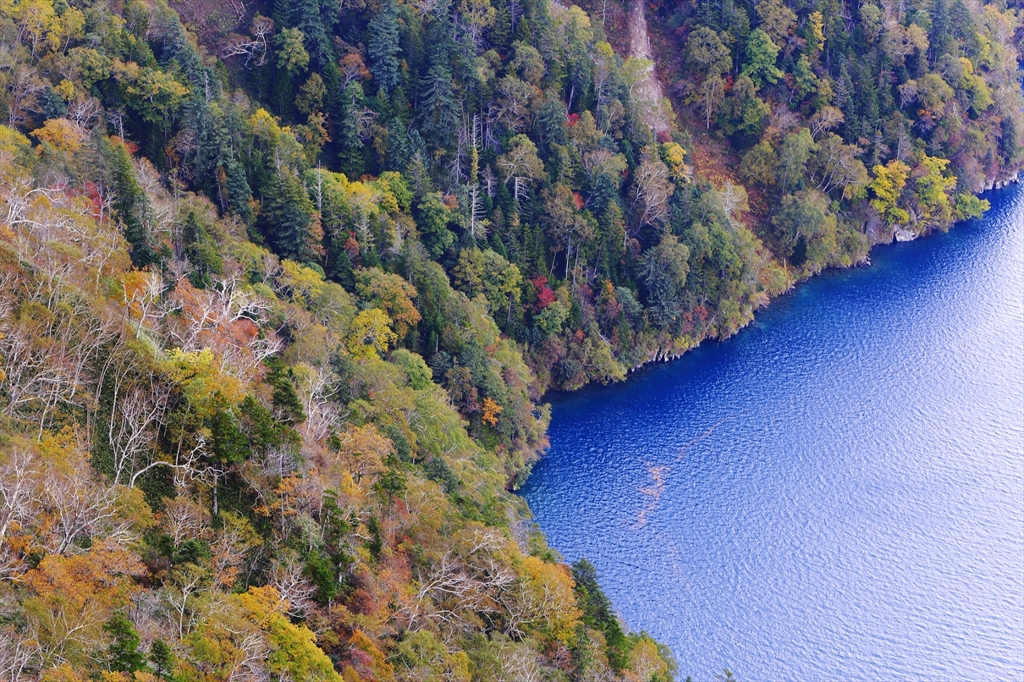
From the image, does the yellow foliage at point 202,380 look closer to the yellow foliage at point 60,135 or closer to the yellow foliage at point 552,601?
the yellow foliage at point 552,601

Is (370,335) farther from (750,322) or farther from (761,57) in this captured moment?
(761,57)

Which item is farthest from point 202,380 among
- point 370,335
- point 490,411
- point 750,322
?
point 750,322

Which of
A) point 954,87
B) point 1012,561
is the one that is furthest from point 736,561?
point 954,87

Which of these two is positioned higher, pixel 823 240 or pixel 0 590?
pixel 823 240

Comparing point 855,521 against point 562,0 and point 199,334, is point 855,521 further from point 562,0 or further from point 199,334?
point 562,0

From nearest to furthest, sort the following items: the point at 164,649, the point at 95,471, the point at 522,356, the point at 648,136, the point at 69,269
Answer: the point at 164,649 < the point at 95,471 < the point at 69,269 < the point at 522,356 < the point at 648,136

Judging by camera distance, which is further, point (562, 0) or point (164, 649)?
point (562, 0)

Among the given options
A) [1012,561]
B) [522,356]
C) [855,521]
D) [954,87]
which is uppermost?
[954,87]

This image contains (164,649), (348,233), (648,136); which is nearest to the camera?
(164,649)
